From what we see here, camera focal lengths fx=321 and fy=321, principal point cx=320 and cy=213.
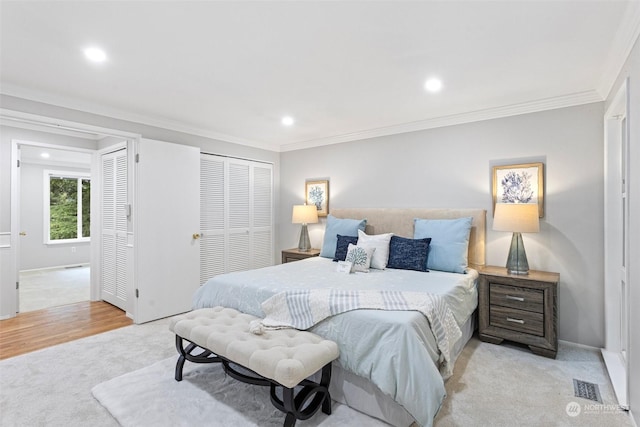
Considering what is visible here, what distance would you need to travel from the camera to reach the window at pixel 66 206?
6.93 m

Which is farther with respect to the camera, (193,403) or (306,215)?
(306,215)

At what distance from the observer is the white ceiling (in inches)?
71.2

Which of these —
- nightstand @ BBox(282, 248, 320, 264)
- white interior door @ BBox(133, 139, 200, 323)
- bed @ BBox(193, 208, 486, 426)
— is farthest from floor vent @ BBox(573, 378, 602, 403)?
white interior door @ BBox(133, 139, 200, 323)

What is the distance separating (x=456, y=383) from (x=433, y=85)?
8.01ft

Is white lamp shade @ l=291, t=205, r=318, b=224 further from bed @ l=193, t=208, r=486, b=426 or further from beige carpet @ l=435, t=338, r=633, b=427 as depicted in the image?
beige carpet @ l=435, t=338, r=633, b=427

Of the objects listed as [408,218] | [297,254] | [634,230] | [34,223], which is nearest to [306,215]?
[297,254]

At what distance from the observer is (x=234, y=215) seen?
15.9 feet

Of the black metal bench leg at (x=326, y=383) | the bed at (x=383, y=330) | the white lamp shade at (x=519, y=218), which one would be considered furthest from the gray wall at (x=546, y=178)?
the black metal bench leg at (x=326, y=383)

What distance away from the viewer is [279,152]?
5566 mm

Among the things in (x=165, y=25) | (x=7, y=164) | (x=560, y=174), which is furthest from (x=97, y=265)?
(x=560, y=174)

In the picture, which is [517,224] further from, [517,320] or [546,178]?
[517,320]

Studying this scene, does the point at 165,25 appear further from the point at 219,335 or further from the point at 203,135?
the point at 203,135

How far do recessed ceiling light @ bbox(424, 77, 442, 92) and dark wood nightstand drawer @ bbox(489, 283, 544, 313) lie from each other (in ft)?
6.26

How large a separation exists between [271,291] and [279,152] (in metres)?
3.49
